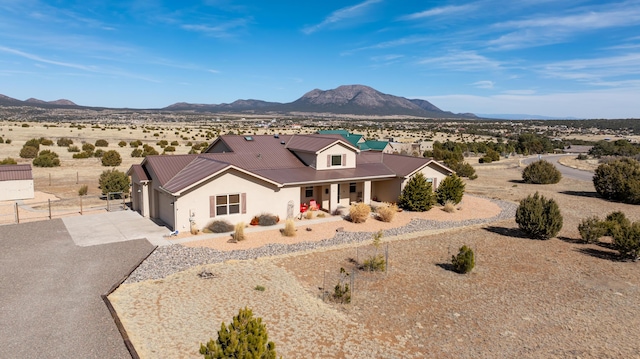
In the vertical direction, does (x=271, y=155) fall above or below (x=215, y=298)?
above

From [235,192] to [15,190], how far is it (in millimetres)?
16581

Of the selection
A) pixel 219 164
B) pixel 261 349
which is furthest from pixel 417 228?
pixel 261 349

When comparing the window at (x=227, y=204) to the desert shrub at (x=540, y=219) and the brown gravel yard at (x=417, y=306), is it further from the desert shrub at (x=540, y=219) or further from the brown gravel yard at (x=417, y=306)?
the desert shrub at (x=540, y=219)

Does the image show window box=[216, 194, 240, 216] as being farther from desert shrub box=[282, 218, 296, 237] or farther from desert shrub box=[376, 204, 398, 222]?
desert shrub box=[376, 204, 398, 222]

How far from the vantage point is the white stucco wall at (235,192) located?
66.9ft

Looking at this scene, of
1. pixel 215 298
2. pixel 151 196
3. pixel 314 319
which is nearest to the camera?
pixel 314 319

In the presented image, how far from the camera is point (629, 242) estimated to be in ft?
58.0

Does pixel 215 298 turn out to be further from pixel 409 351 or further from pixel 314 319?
pixel 409 351

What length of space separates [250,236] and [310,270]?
506cm

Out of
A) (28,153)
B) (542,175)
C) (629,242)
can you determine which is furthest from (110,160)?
(542,175)

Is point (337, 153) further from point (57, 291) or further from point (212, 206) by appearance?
point (57, 291)

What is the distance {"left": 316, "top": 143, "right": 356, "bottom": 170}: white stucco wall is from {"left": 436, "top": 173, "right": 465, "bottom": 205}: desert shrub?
20.0ft

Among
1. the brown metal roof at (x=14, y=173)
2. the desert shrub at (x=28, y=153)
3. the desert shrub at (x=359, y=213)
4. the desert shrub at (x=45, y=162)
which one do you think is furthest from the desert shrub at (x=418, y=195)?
the desert shrub at (x=28, y=153)

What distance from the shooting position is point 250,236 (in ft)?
66.5
